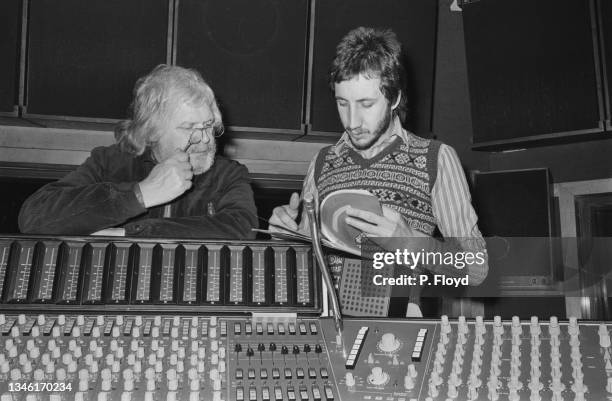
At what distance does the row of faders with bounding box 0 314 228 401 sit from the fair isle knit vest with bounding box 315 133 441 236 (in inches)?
27.3

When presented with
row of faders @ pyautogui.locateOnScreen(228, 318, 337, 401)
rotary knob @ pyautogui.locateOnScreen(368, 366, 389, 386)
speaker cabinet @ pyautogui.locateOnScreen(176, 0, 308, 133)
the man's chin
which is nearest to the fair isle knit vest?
the man's chin

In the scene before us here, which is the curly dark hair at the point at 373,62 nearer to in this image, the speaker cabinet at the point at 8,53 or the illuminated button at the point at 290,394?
the illuminated button at the point at 290,394

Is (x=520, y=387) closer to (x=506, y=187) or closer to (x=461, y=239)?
(x=461, y=239)

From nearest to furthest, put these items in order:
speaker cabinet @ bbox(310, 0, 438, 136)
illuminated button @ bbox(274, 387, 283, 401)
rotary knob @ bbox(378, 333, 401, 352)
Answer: illuminated button @ bbox(274, 387, 283, 401) < rotary knob @ bbox(378, 333, 401, 352) < speaker cabinet @ bbox(310, 0, 438, 136)

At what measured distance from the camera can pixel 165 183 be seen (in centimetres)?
151

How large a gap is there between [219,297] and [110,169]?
0.77 metres

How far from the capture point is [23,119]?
8.88ft

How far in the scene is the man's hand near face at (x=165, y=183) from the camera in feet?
4.89

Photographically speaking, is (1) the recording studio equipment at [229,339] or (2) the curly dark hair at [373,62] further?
(2) the curly dark hair at [373,62]

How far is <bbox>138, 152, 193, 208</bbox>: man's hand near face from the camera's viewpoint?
149 centimetres

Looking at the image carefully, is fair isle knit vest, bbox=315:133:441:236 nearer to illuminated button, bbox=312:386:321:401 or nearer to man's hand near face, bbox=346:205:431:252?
man's hand near face, bbox=346:205:431:252

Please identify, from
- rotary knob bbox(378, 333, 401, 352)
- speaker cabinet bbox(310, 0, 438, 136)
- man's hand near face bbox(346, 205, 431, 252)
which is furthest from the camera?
speaker cabinet bbox(310, 0, 438, 136)

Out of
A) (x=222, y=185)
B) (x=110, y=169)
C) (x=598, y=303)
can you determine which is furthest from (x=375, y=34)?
(x=598, y=303)

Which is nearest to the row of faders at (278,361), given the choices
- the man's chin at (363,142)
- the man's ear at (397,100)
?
the man's chin at (363,142)
